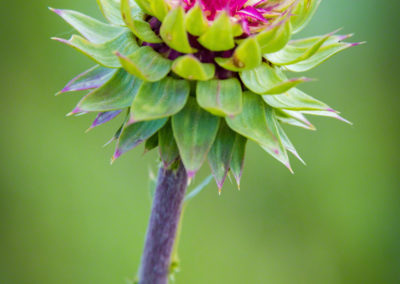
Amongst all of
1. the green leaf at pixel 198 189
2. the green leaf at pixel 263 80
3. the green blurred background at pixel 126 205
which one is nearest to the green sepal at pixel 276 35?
the green leaf at pixel 263 80

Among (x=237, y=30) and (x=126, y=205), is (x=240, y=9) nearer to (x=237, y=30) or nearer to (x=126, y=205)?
(x=237, y=30)

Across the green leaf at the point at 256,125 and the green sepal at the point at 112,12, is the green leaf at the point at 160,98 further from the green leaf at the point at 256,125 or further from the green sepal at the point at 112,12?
the green sepal at the point at 112,12

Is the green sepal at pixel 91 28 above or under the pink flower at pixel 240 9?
under

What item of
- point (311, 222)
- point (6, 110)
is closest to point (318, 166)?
point (311, 222)

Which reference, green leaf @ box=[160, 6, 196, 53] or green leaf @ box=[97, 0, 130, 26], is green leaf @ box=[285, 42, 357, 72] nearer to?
green leaf @ box=[160, 6, 196, 53]

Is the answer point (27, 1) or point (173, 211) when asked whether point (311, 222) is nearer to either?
point (173, 211)
